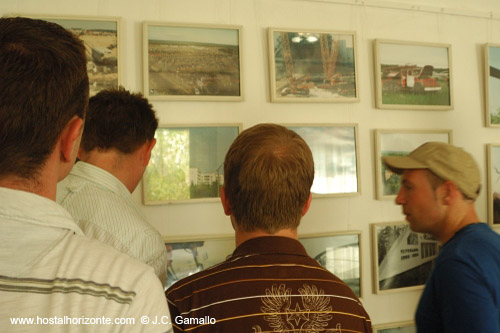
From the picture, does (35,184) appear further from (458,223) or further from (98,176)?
(458,223)

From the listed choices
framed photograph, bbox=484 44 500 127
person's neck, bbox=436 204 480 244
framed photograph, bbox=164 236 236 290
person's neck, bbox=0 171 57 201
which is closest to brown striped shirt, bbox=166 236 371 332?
person's neck, bbox=0 171 57 201

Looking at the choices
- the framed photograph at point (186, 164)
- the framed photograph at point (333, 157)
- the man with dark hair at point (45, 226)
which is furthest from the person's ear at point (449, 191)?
the man with dark hair at point (45, 226)

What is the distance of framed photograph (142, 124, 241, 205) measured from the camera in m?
1.94

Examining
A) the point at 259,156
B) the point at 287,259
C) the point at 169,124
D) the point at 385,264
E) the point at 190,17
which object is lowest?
the point at 385,264

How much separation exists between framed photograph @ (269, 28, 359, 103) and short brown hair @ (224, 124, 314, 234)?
1.06 meters

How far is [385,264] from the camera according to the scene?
7.39 feet

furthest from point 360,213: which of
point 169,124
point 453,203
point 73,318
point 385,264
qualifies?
point 73,318

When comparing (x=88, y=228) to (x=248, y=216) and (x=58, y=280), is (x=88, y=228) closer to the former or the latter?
(x=248, y=216)

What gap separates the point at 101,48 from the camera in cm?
188

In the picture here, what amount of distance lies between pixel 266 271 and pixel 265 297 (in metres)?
0.05

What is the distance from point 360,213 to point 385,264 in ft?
0.92

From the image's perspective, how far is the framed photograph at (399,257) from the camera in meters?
2.23

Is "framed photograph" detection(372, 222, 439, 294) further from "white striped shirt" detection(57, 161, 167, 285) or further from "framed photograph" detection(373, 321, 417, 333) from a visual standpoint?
"white striped shirt" detection(57, 161, 167, 285)

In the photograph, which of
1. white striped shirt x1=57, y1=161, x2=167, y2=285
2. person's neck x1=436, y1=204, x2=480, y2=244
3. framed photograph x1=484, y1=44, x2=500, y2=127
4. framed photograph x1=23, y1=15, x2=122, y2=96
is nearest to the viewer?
white striped shirt x1=57, y1=161, x2=167, y2=285
